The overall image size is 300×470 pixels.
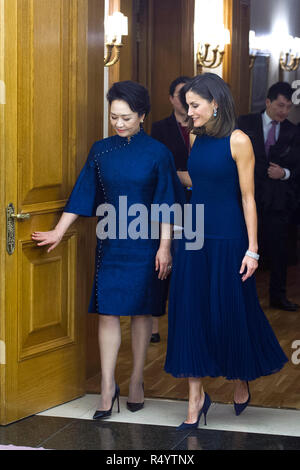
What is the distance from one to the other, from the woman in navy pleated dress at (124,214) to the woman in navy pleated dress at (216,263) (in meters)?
0.14

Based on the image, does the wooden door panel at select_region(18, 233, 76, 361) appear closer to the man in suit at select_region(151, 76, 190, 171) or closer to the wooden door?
the wooden door

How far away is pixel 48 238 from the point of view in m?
3.98

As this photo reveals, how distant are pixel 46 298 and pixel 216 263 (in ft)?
2.68

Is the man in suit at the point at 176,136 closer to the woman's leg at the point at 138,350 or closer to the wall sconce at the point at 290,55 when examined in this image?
the woman's leg at the point at 138,350

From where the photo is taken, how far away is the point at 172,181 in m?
4.01

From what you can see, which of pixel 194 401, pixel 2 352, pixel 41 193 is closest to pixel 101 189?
pixel 41 193

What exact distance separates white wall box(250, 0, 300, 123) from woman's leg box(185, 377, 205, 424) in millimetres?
6637

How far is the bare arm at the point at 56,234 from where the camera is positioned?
395 cm

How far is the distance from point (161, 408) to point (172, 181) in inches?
42.7

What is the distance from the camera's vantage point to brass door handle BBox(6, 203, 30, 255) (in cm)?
382

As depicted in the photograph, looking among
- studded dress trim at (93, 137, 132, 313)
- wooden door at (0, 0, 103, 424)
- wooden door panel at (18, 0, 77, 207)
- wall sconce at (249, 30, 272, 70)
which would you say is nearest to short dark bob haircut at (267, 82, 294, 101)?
wooden door at (0, 0, 103, 424)

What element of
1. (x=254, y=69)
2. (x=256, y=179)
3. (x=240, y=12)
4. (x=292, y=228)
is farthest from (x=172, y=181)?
(x=254, y=69)

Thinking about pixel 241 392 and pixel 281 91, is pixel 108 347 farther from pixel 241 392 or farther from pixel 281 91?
pixel 281 91

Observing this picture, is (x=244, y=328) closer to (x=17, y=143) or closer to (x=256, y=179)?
(x=17, y=143)
